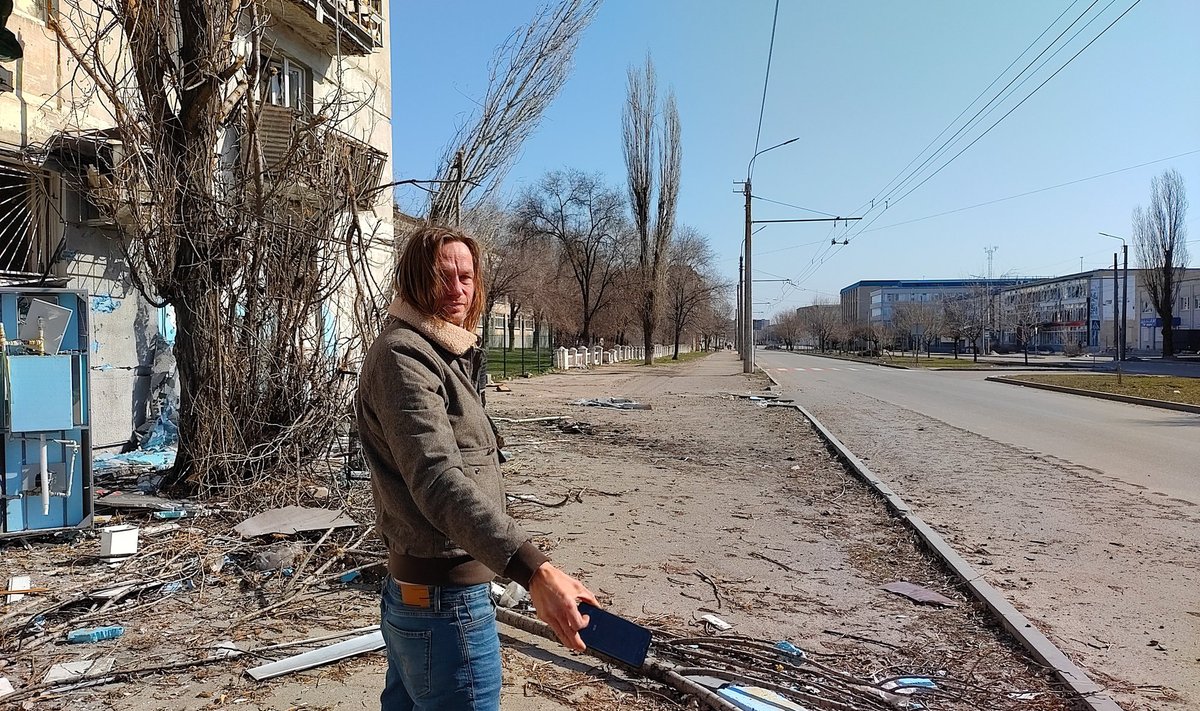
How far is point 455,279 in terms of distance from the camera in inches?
78.1

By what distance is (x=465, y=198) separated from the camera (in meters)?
7.97

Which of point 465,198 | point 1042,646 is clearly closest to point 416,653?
point 1042,646

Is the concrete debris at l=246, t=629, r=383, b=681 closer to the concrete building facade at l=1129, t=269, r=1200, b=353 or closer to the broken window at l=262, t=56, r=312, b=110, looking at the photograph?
the broken window at l=262, t=56, r=312, b=110

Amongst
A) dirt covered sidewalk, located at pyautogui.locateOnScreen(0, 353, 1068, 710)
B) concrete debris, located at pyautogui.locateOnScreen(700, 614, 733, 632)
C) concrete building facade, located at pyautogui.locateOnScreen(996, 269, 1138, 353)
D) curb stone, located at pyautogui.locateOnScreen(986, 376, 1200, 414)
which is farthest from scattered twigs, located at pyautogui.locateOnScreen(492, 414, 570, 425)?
concrete building facade, located at pyautogui.locateOnScreen(996, 269, 1138, 353)

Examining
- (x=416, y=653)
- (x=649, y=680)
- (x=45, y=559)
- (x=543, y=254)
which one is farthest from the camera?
(x=543, y=254)

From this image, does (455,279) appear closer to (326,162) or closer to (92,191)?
(326,162)

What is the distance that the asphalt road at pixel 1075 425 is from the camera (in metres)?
9.70

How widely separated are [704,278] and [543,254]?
21616 mm

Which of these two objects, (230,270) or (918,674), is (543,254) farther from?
(918,674)

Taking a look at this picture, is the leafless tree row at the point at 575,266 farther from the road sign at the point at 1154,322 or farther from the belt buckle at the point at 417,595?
the road sign at the point at 1154,322

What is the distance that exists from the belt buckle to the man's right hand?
324mm

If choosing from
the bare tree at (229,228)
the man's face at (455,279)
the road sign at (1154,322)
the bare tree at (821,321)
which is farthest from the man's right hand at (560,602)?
the bare tree at (821,321)

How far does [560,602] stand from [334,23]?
11.1 metres

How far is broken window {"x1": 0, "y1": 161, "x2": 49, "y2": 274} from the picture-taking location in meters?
7.69
